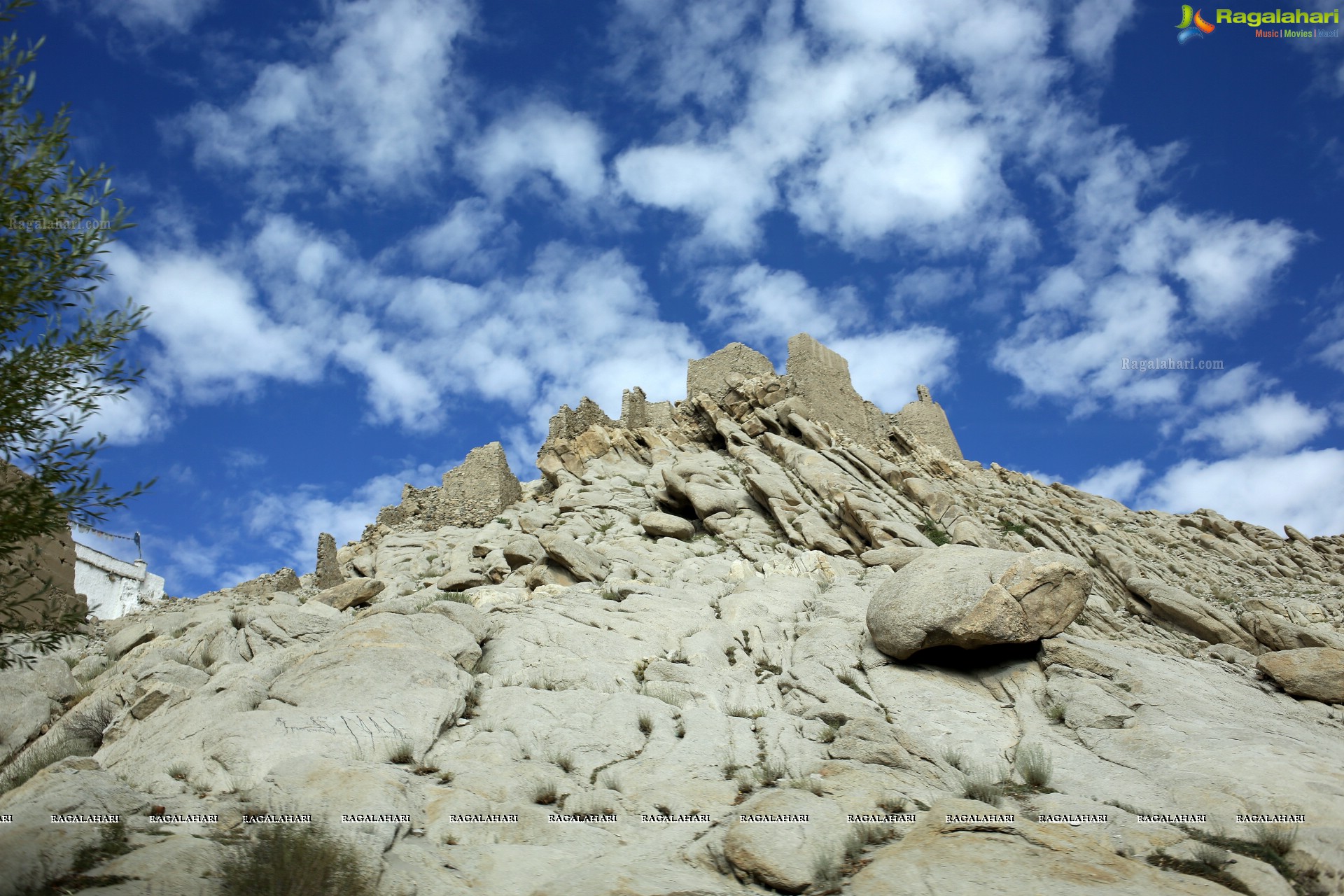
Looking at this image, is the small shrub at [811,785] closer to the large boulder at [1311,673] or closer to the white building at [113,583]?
the large boulder at [1311,673]

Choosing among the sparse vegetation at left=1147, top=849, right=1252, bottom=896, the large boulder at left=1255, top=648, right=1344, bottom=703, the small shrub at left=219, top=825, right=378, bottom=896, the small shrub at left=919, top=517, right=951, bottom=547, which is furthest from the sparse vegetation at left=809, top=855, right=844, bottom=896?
the small shrub at left=919, top=517, right=951, bottom=547

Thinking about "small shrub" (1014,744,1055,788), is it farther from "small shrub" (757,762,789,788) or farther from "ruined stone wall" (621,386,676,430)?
"ruined stone wall" (621,386,676,430)

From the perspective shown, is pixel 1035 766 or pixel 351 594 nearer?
pixel 1035 766

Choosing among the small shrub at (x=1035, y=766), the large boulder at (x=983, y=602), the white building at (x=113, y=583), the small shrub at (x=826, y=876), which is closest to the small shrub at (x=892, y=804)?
the small shrub at (x=826, y=876)

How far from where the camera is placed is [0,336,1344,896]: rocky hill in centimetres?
690

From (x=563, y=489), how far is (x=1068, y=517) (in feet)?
68.6

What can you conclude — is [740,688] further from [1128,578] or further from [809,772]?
[1128,578]

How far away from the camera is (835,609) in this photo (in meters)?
16.2

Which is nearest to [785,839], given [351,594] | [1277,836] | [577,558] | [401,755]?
[1277,836]

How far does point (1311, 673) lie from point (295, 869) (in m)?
14.6

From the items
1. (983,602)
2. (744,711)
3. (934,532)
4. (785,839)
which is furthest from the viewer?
(934,532)

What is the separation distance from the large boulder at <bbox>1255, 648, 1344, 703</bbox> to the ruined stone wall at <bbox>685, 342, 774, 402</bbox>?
26583mm

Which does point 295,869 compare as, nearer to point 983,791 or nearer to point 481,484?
point 983,791

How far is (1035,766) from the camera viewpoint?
9633mm
